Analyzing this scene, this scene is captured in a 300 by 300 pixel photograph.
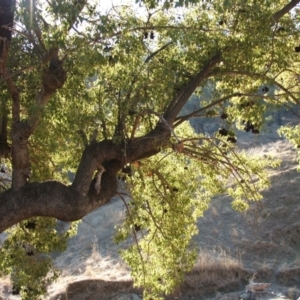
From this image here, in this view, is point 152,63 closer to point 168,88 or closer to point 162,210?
point 168,88

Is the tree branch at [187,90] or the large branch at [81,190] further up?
the tree branch at [187,90]

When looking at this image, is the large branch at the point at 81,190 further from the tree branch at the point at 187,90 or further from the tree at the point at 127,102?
the tree branch at the point at 187,90

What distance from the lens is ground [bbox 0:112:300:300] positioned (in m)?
13.3

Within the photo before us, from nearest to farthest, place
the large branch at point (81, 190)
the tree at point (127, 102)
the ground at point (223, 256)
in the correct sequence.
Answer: the tree at point (127, 102), the large branch at point (81, 190), the ground at point (223, 256)

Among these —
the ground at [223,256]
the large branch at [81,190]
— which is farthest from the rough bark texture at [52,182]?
the ground at [223,256]

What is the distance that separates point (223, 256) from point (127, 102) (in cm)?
975

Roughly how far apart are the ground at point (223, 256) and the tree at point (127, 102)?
336cm

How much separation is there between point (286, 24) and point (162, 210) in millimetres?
3776

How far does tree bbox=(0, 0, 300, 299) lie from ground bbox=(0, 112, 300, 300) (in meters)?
3.36

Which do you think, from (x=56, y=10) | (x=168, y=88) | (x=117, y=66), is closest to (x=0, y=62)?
(x=56, y=10)

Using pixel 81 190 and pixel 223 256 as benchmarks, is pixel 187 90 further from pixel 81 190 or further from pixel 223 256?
pixel 223 256

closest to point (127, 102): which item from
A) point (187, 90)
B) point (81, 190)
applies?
point (187, 90)

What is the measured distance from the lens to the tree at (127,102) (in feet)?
17.0

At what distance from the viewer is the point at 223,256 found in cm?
1473
